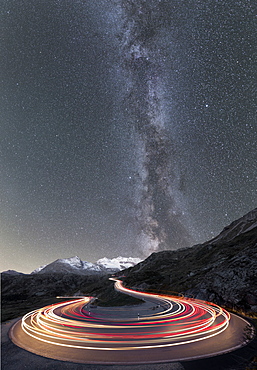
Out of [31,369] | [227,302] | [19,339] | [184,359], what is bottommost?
[227,302]

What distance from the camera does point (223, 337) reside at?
16984mm

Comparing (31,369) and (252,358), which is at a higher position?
(31,369)

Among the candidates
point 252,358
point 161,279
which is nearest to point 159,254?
point 161,279

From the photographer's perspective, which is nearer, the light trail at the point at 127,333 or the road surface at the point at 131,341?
the road surface at the point at 131,341

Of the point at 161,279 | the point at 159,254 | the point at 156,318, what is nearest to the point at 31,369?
the point at 156,318

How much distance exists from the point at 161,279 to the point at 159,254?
87505 millimetres

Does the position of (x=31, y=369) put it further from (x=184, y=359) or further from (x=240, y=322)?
(x=240, y=322)

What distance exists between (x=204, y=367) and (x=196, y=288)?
37581 millimetres

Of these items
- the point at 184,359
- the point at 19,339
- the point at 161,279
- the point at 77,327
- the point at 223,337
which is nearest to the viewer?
the point at 184,359

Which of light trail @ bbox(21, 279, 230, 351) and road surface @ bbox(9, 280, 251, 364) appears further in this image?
light trail @ bbox(21, 279, 230, 351)

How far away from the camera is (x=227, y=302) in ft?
115

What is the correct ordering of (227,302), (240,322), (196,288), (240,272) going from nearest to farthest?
(240,322) < (227,302) < (240,272) < (196,288)

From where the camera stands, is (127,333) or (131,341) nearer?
(131,341)

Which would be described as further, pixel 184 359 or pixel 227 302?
pixel 227 302
